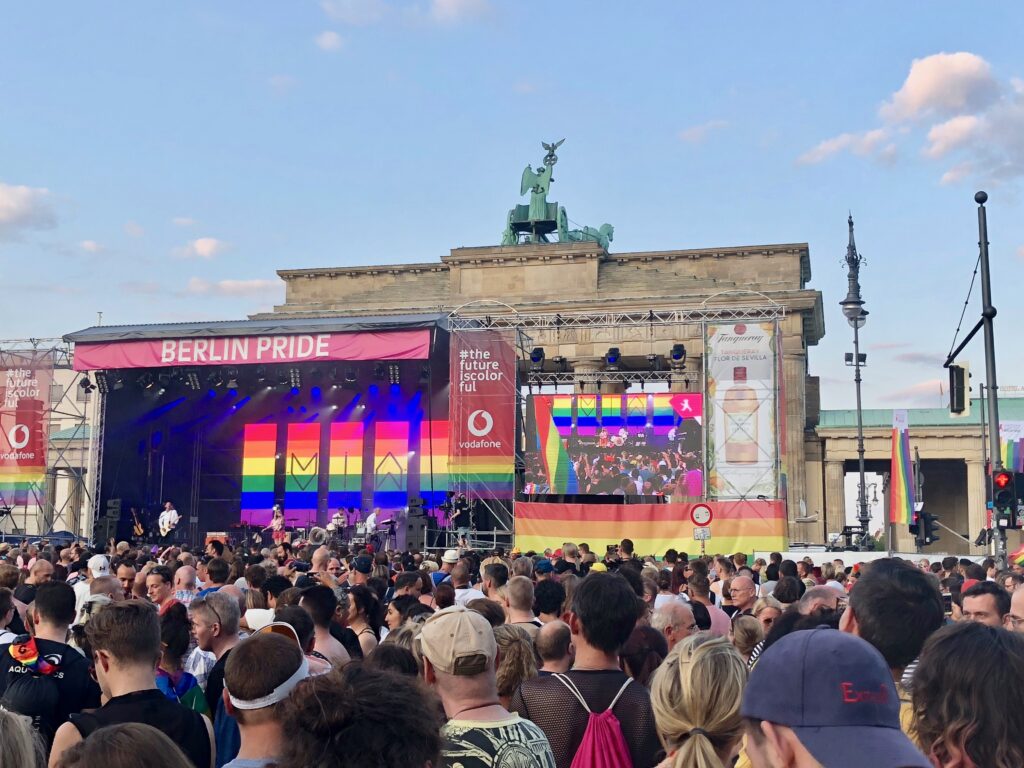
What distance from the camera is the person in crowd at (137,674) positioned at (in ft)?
13.8

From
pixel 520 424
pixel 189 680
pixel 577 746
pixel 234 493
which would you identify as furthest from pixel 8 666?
pixel 234 493

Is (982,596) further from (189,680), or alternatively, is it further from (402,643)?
(189,680)

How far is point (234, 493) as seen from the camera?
39.6m

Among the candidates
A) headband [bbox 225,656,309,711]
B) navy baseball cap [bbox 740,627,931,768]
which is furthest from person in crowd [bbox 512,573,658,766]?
navy baseball cap [bbox 740,627,931,768]

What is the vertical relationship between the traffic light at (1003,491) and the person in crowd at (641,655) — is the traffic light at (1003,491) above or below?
above

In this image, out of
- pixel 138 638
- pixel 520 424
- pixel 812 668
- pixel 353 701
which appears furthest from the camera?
pixel 520 424

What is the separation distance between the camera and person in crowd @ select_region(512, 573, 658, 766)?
14.3 ft

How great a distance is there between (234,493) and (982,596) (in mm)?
36345

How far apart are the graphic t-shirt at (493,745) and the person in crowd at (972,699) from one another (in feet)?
4.23

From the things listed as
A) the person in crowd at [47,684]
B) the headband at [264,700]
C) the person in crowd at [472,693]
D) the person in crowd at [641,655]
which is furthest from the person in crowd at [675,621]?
the headband at [264,700]

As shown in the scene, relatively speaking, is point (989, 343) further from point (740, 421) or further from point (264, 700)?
point (264, 700)

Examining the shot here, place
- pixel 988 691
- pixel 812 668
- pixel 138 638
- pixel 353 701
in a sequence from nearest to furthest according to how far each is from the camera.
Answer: pixel 812 668, pixel 353 701, pixel 988 691, pixel 138 638

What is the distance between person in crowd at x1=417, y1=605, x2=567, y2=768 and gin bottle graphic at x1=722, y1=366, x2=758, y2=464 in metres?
25.2

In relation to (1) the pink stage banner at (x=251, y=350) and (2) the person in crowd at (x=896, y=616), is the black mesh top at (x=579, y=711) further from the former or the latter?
(1) the pink stage banner at (x=251, y=350)
